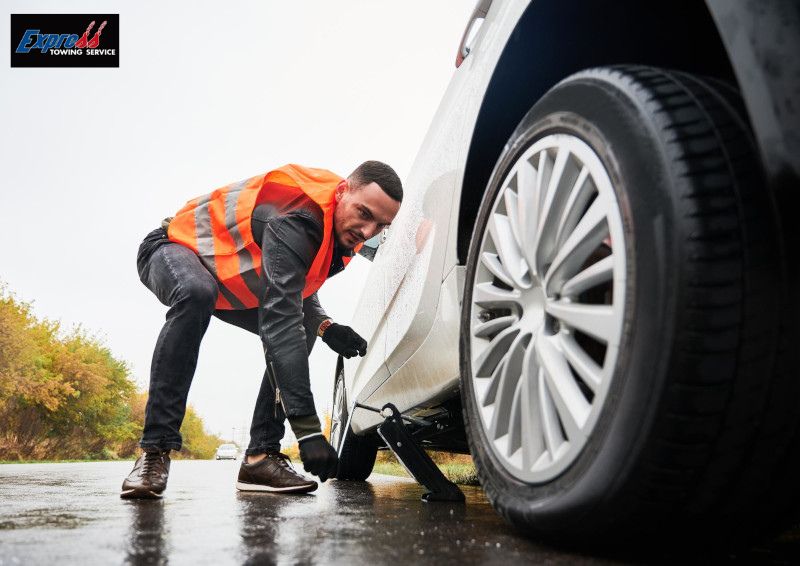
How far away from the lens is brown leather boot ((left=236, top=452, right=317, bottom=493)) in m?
2.74

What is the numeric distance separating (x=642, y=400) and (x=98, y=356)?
128 ft

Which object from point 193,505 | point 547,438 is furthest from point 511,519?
point 193,505

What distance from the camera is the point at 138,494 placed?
2469mm

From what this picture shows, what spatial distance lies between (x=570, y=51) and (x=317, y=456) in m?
1.55

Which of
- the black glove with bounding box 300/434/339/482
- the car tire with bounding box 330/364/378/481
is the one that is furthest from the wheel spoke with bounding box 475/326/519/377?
the car tire with bounding box 330/364/378/481

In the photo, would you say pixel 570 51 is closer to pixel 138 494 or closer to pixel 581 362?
pixel 581 362

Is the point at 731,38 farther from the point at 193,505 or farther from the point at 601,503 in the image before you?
the point at 193,505

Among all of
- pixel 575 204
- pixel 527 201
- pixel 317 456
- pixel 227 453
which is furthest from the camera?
pixel 227 453

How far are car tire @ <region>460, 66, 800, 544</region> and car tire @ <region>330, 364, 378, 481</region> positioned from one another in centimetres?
312

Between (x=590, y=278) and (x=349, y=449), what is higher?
(x=590, y=278)

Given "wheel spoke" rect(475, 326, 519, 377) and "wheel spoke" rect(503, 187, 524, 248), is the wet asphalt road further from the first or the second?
"wheel spoke" rect(503, 187, 524, 248)

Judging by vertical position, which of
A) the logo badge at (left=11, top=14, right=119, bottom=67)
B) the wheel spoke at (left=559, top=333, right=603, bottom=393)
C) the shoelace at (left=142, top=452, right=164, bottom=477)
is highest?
the logo badge at (left=11, top=14, right=119, bottom=67)

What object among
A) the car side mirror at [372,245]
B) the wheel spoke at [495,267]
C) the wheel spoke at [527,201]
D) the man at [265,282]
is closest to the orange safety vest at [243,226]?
the man at [265,282]

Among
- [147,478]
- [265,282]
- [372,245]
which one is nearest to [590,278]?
[265,282]
